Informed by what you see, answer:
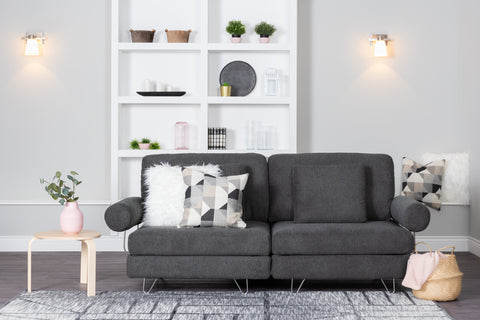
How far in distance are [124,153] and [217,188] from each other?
164cm

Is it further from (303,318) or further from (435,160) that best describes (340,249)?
(435,160)

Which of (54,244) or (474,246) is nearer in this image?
(474,246)

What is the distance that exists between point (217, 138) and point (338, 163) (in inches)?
55.5

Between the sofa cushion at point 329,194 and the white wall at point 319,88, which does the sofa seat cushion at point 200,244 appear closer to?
the sofa cushion at point 329,194

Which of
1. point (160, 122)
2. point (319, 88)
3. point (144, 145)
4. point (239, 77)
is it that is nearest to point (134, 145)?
point (144, 145)

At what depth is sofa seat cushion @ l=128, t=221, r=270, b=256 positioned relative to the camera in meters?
3.81

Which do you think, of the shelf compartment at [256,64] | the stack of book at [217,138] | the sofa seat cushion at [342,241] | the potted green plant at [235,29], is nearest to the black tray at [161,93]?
the shelf compartment at [256,64]

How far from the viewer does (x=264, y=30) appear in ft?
17.9

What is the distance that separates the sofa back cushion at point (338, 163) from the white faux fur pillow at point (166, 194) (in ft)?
1.65

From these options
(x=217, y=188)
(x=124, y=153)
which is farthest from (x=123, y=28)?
(x=217, y=188)

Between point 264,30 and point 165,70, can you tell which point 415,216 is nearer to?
point 264,30

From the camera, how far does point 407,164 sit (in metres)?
5.57

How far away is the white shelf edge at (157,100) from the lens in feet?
17.8

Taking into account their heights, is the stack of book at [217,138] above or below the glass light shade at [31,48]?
below
